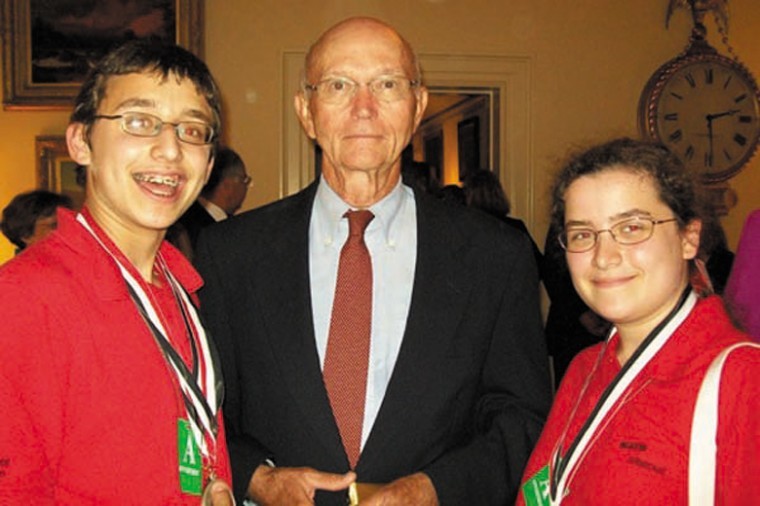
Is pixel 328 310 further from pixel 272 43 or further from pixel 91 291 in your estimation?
pixel 272 43

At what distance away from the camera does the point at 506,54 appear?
566 centimetres

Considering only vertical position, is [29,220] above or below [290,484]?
above

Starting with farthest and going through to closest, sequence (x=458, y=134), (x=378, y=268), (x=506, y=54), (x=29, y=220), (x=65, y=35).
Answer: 1. (x=458, y=134)
2. (x=506, y=54)
3. (x=65, y=35)
4. (x=29, y=220)
5. (x=378, y=268)

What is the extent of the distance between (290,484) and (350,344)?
327 millimetres

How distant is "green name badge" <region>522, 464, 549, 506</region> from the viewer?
1634 mm

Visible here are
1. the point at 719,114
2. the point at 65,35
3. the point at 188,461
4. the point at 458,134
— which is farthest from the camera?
the point at 458,134

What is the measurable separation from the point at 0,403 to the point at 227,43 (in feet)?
14.8

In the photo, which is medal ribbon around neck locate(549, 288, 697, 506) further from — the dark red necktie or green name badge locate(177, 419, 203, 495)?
green name badge locate(177, 419, 203, 495)

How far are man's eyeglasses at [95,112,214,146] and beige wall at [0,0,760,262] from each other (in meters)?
3.92

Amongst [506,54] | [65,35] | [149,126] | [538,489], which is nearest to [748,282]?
[538,489]

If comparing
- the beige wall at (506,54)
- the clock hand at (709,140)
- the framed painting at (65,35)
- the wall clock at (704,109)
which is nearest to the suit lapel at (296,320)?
the beige wall at (506,54)

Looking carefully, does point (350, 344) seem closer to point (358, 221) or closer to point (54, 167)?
point (358, 221)

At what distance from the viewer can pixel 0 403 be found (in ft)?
3.91

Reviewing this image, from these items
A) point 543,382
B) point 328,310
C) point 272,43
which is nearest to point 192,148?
point 328,310
